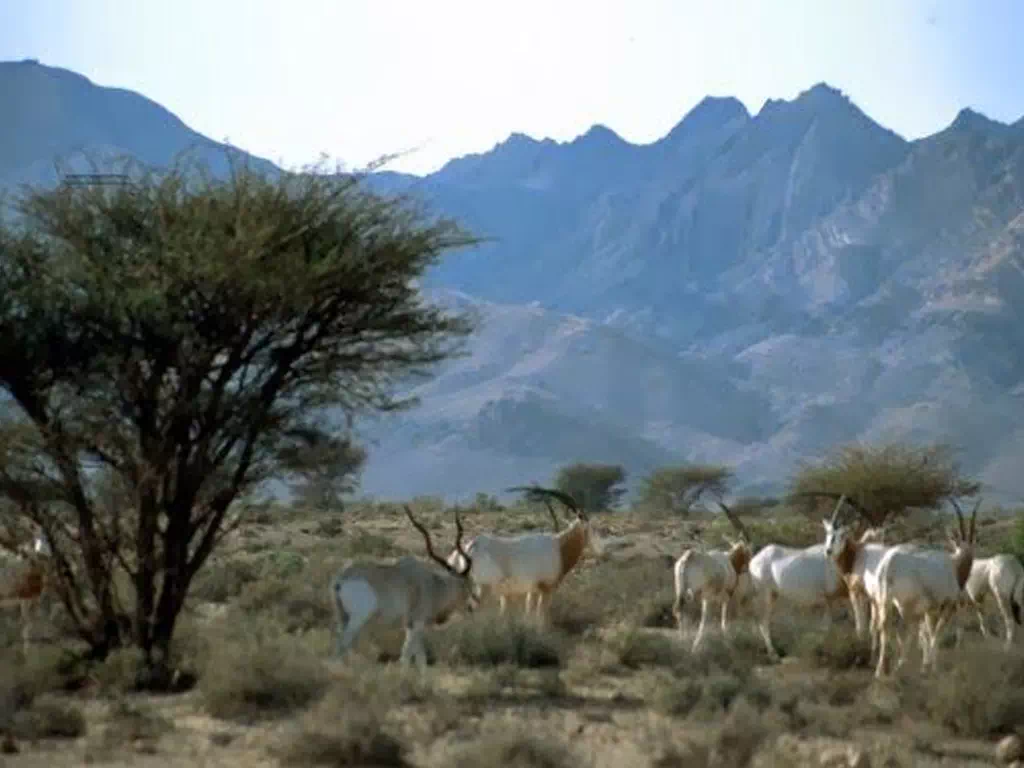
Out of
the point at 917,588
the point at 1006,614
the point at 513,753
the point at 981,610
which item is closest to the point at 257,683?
the point at 513,753

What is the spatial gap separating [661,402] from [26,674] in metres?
178

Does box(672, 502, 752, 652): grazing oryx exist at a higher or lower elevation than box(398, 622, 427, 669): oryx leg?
higher

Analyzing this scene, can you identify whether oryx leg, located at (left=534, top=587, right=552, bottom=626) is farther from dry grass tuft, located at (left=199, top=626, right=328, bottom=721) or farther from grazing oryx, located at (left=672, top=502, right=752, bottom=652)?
dry grass tuft, located at (left=199, top=626, right=328, bottom=721)

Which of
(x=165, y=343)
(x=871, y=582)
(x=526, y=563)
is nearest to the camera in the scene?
(x=165, y=343)

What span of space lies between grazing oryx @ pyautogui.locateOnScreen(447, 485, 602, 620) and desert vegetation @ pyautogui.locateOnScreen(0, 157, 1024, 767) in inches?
2.6

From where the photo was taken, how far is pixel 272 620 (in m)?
19.6

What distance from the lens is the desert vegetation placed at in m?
12.5

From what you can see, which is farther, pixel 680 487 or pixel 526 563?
pixel 680 487

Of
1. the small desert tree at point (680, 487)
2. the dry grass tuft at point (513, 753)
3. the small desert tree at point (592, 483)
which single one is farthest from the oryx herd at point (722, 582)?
the small desert tree at point (592, 483)

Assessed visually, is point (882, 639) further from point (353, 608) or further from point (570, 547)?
point (353, 608)

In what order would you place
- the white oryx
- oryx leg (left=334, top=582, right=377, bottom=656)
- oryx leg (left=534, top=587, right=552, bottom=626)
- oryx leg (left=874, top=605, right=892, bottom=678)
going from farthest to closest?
oryx leg (left=534, top=587, right=552, bottom=626) → the white oryx → oryx leg (left=874, top=605, right=892, bottom=678) → oryx leg (left=334, top=582, right=377, bottom=656)

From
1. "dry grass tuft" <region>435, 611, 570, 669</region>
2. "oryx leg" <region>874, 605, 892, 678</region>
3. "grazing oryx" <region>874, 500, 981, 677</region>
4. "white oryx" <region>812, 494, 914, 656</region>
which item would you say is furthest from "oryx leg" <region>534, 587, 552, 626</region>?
"grazing oryx" <region>874, 500, 981, 677</region>

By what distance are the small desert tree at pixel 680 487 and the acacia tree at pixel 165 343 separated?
44.2m

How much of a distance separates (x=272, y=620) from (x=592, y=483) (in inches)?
1710
